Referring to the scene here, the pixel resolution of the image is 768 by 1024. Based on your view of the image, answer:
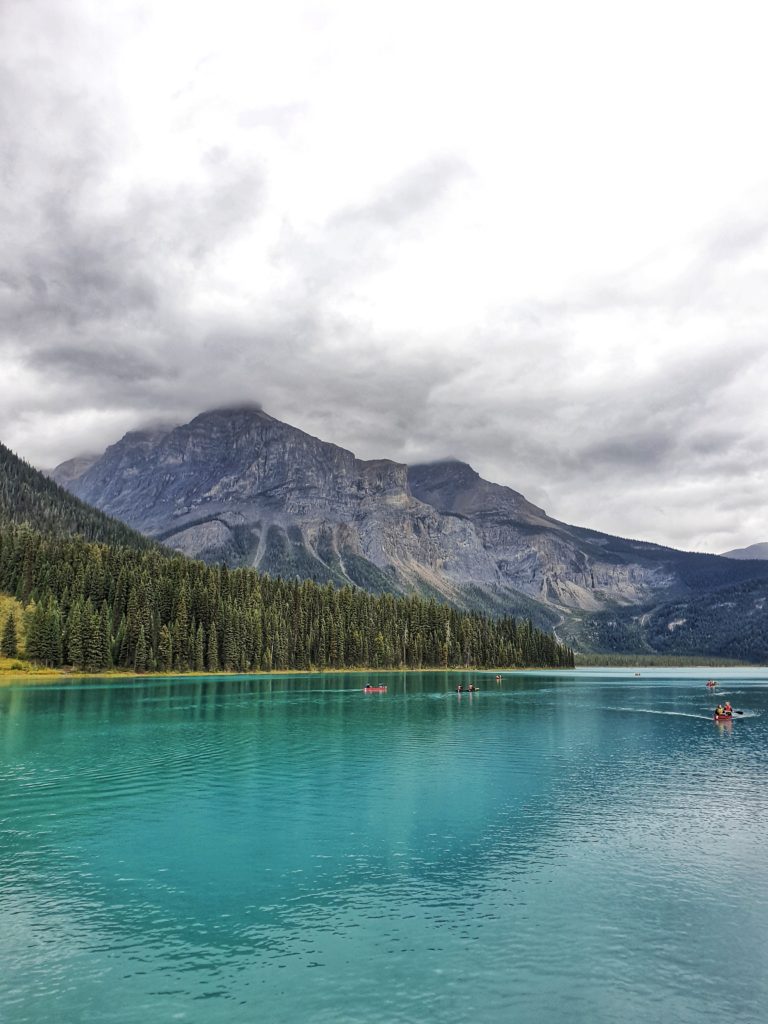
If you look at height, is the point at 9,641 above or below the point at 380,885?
above

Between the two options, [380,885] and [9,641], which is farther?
[9,641]

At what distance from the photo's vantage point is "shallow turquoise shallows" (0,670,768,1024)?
22.6 metres

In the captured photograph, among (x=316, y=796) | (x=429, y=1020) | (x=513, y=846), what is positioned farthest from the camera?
(x=316, y=796)

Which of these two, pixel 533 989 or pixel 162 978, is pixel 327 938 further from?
pixel 533 989

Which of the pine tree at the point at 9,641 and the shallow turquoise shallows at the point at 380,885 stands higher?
the pine tree at the point at 9,641

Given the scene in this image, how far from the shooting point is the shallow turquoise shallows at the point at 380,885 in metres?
22.6

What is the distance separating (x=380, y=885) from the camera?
32.8 meters

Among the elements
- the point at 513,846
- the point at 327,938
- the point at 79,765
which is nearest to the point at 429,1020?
the point at 327,938

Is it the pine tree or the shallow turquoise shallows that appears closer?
the shallow turquoise shallows

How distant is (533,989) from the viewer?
23.1m

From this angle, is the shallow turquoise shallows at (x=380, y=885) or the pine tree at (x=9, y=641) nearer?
the shallow turquoise shallows at (x=380, y=885)

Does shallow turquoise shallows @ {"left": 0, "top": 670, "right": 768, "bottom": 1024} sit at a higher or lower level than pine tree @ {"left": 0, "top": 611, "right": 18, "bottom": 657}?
lower

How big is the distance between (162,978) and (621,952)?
16839 mm

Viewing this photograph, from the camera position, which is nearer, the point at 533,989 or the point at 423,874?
the point at 533,989
